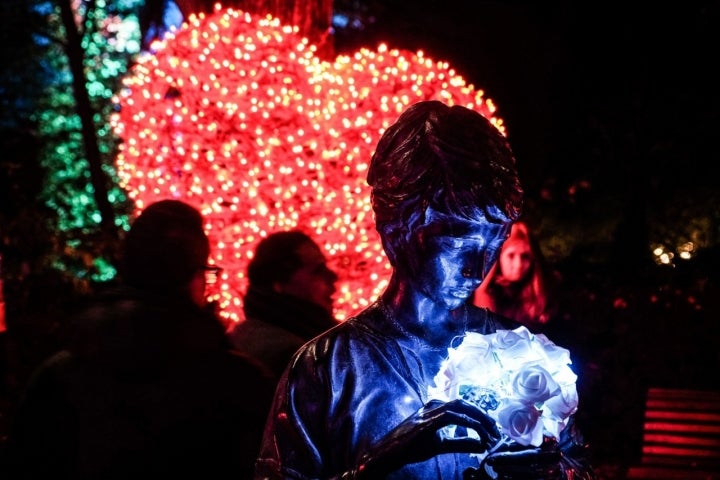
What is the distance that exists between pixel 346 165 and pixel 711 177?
26.5 feet

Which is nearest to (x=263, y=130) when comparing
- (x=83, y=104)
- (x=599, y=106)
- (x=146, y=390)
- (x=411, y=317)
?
(x=146, y=390)

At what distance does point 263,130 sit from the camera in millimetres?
7043

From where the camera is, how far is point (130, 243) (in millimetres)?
2820

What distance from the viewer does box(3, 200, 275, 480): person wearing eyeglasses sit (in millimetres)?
2629

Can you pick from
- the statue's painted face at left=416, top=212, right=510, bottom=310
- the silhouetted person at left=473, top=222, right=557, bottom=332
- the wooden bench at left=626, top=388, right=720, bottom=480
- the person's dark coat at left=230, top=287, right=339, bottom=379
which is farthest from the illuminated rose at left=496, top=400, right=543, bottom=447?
the wooden bench at left=626, top=388, right=720, bottom=480

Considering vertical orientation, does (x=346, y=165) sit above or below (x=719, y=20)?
below

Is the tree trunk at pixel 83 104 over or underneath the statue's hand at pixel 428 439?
over

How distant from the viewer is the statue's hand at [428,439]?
4.90ft

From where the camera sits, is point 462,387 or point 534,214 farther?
point 534,214

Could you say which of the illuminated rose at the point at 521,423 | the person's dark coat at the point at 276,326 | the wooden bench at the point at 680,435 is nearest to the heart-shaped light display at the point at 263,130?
the wooden bench at the point at 680,435

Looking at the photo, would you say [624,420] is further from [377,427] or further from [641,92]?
[377,427]

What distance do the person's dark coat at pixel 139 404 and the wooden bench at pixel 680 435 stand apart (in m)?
4.43

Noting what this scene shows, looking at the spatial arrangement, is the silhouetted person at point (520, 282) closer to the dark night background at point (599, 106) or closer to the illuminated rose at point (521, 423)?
the illuminated rose at point (521, 423)

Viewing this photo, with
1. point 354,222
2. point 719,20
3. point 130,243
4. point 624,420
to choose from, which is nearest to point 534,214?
point 719,20
